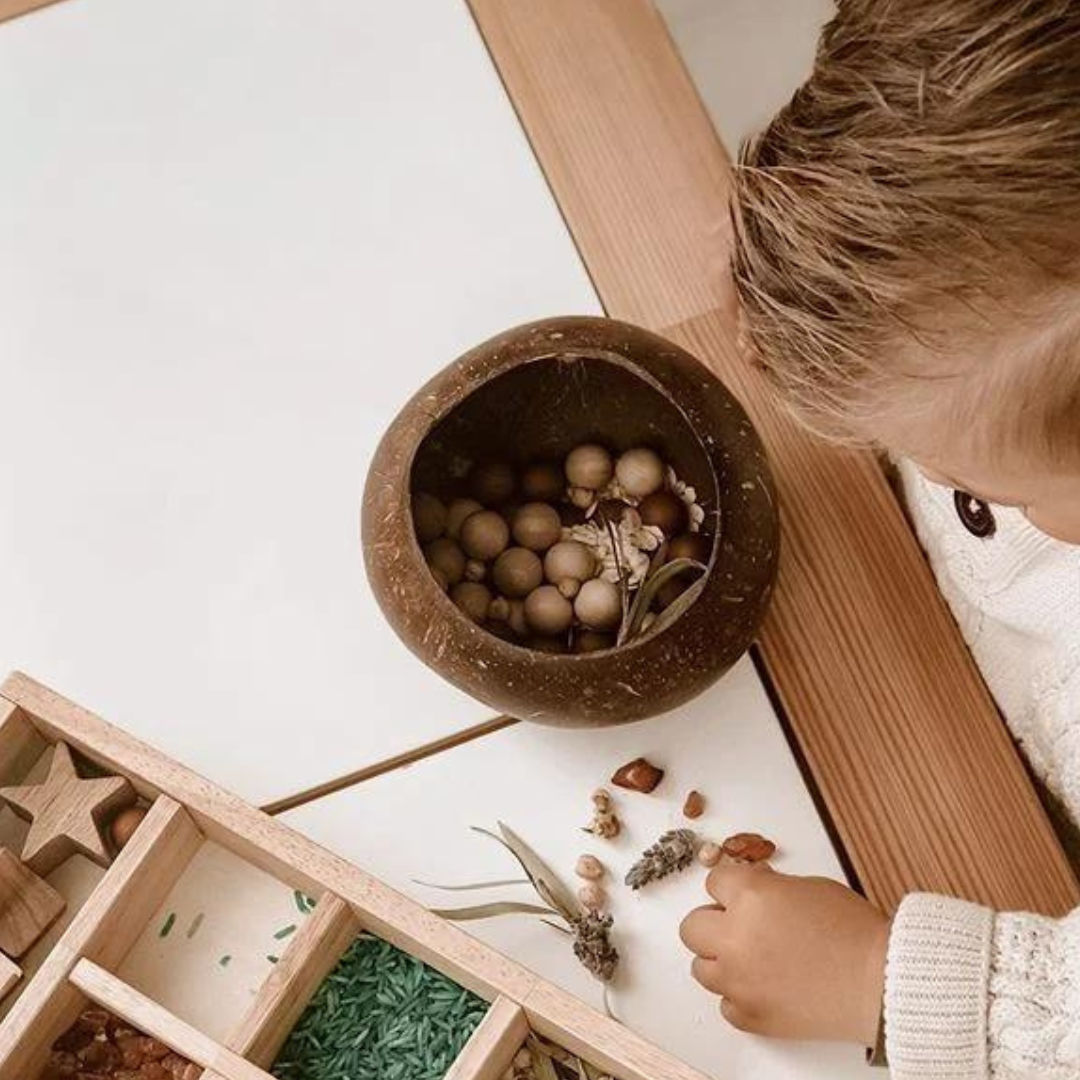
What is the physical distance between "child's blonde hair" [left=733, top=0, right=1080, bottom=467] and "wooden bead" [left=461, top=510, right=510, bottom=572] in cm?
20

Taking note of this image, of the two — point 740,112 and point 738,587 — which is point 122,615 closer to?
point 738,587

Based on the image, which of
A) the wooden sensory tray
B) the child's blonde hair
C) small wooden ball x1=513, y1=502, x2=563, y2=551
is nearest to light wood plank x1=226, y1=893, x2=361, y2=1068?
the wooden sensory tray

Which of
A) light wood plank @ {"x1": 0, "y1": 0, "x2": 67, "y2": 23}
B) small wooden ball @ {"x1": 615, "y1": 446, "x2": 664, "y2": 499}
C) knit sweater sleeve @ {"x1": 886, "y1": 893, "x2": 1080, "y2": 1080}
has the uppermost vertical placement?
light wood plank @ {"x1": 0, "y1": 0, "x2": 67, "y2": 23}

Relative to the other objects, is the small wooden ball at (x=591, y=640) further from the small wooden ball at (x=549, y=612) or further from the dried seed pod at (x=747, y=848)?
the dried seed pod at (x=747, y=848)

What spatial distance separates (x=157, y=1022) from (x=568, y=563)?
289mm

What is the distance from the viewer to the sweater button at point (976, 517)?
791 millimetres

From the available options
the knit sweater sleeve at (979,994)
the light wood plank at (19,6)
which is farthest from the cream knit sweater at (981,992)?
the light wood plank at (19,6)

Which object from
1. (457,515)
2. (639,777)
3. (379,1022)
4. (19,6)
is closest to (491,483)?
(457,515)

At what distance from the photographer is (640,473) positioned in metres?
0.77

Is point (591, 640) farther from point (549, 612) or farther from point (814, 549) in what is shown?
point (814, 549)

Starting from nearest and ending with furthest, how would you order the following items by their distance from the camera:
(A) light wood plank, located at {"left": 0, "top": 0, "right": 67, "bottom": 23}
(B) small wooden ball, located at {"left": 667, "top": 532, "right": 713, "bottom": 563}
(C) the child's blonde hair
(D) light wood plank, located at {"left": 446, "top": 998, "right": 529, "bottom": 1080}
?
(C) the child's blonde hair, (D) light wood plank, located at {"left": 446, "top": 998, "right": 529, "bottom": 1080}, (B) small wooden ball, located at {"left": 667, "top": 532, "right": 713, "bottom": 563}, (A) light wood plank, located at {"left": 0, "top": 0, "right": 67, "bottom": 23}

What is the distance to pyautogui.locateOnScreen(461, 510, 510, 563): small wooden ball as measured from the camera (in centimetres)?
76

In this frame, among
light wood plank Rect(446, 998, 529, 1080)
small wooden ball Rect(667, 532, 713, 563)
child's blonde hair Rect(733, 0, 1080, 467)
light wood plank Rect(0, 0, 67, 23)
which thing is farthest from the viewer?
light wood plank Rect(0, 0, 67, 23)

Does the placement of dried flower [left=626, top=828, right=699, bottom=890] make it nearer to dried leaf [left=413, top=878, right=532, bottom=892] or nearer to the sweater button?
dried leaf [left=413, top=878, right=532, bottom=892]
